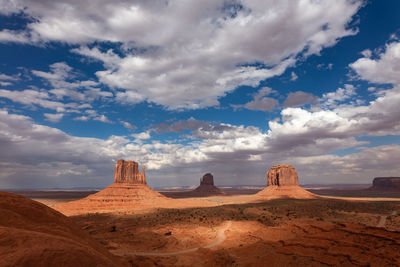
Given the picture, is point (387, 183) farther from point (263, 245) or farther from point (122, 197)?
point (263, 245)

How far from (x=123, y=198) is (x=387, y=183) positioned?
213486 millimetres

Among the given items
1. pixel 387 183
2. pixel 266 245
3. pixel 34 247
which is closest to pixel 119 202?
pixel 266 245

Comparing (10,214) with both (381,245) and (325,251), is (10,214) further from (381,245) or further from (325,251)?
(381,245)

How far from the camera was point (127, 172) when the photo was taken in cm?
9206

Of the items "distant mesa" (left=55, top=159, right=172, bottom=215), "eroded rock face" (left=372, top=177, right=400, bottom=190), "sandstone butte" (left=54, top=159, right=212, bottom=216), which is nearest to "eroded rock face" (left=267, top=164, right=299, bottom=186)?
"sandstone butte" (left=54, top=159, right=212, bottom=216)

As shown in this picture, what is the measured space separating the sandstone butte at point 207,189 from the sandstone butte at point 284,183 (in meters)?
66.9

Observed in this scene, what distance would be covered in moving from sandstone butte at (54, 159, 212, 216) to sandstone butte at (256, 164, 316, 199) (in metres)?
47.4

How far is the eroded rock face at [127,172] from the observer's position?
90.8 m

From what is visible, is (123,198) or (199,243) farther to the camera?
(123,198)

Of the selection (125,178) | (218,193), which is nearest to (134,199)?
(125,178)

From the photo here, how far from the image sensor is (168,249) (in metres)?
26.4

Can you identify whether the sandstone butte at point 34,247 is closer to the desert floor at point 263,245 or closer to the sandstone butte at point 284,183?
the desert floor at point 263,245

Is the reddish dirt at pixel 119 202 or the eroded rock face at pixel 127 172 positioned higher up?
the eroded rock face at pixel 127 172

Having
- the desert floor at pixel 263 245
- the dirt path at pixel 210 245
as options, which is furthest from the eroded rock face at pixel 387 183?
the dirt path at pixel 210 245
